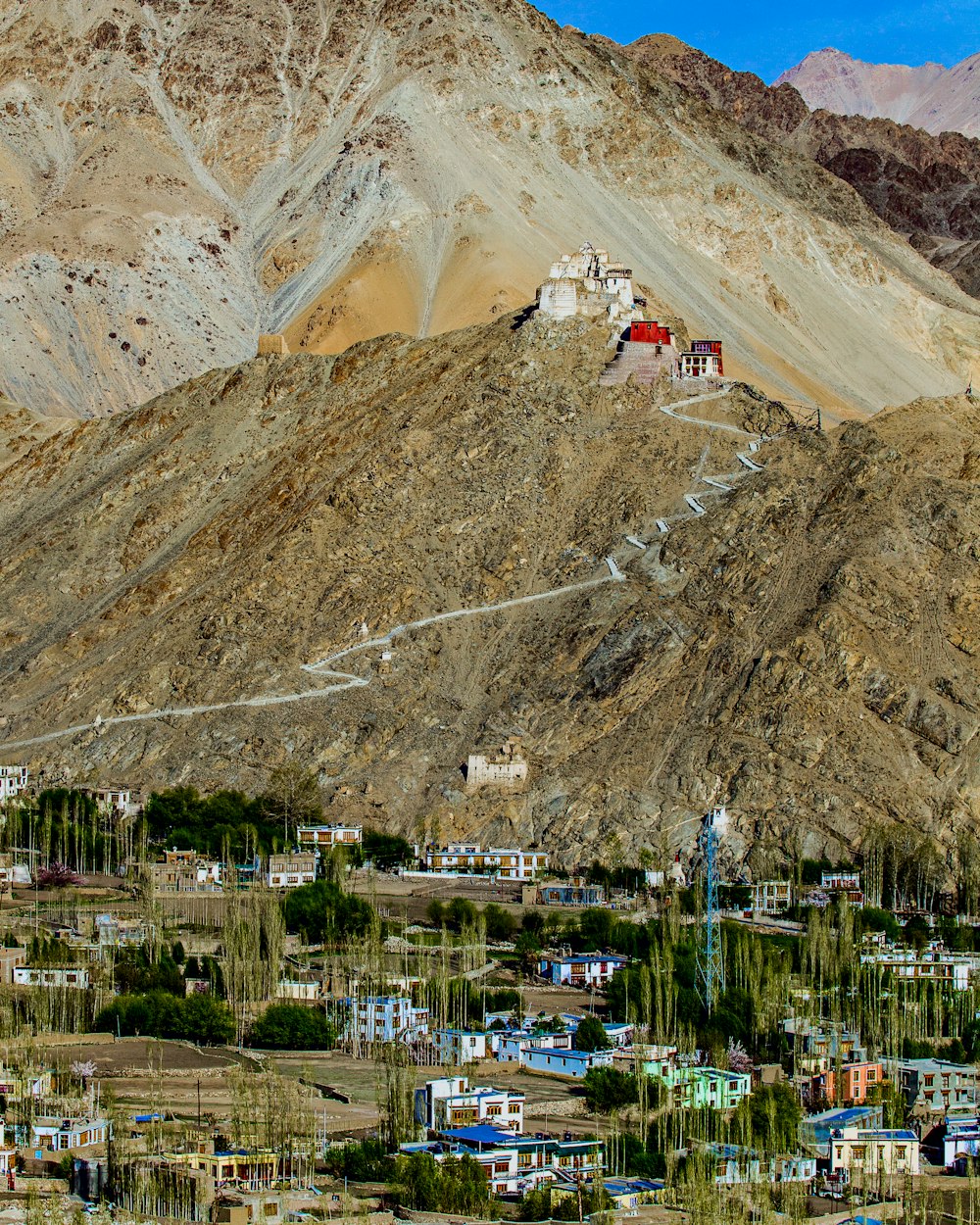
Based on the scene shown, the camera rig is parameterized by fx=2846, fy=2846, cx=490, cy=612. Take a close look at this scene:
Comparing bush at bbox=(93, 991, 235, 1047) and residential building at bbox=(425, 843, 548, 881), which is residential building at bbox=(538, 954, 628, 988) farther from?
residential building at bbox=(425, 843, 548, 881)

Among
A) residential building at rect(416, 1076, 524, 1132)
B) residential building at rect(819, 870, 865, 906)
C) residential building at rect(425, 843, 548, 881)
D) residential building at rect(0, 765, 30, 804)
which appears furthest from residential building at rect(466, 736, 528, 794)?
residential building at rect(416, 1076, 524, 1132)

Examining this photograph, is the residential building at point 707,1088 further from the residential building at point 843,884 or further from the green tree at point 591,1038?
the residential building at point 843,884

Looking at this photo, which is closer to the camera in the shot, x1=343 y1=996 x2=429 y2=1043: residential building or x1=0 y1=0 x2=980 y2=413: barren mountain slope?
x1=343 y1=996 x2=429 y2=1043: residential building

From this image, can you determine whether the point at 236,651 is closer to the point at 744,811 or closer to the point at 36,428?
the point at 744,811

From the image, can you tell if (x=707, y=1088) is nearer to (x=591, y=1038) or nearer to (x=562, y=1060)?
(x=562, y=1060)

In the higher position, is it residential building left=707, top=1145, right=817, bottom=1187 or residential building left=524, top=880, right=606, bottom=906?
residential building left=524, top=880, right=606, bottom=906

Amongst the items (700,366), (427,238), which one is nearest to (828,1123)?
(700,366)

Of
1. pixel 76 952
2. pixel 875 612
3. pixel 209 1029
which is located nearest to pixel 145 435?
pixel 875 612
